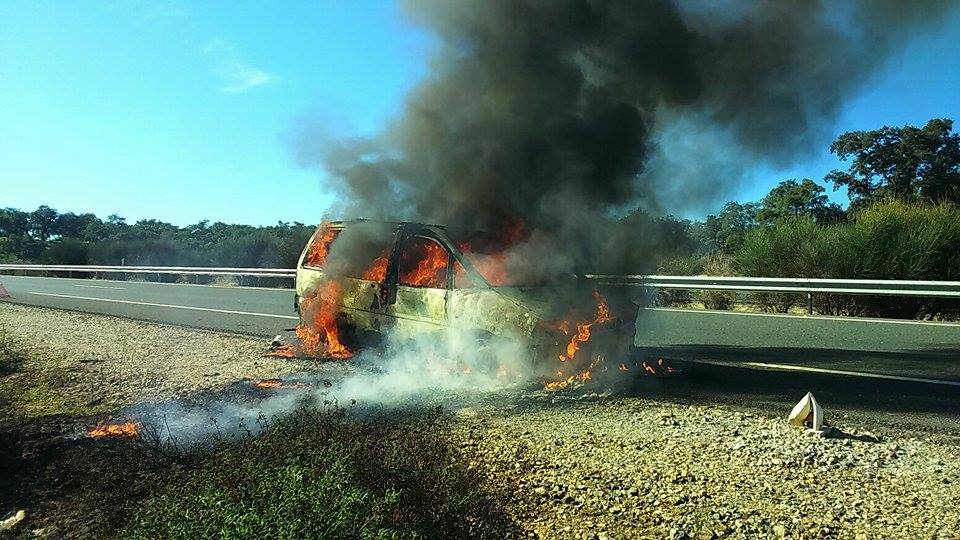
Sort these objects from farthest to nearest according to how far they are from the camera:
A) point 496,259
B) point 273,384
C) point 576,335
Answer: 1. point 496,259
2. point 273,384
3. point 576,335

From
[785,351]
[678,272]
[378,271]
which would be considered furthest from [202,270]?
[785,351]

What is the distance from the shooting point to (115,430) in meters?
5.34

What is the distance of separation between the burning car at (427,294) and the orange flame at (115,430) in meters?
2.79

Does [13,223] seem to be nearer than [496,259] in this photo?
No

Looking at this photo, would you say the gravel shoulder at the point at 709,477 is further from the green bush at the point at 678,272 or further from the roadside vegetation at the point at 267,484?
the green bush at the point at 678,272

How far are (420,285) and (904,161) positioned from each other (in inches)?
937

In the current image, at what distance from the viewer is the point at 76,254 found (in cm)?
4319

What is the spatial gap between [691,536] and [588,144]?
5.74 metres

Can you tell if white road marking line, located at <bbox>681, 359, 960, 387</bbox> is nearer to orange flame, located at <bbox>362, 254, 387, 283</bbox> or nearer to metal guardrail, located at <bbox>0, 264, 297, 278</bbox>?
orange flame, located at <bbox>362, 254, 387, 283</bbox>

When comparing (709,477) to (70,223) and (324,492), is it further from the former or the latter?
(70,223)

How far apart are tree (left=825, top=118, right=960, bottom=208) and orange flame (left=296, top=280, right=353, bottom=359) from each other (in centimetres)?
2140

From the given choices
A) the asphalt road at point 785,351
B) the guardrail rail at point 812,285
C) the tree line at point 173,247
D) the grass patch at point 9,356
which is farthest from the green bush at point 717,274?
the tree line at point 173,247

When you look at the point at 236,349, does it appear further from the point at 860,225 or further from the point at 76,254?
the point at 76,254

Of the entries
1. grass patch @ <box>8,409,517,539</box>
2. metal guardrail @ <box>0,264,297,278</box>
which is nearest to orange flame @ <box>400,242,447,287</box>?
grass patch @ <box>8,409,517,539</box>
